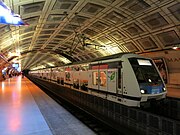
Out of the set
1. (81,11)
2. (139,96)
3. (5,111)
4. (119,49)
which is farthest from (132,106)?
(119,49)

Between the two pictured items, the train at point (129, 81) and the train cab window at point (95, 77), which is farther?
the train cab window at point (95, 77)

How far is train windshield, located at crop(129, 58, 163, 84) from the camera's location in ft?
26.7

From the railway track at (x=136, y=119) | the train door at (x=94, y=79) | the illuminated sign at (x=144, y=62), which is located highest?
the illuminated sign at (x=144, y=62)

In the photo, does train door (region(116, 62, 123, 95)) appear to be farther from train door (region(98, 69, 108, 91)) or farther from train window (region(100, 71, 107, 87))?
train window (region(100, 71, 107, 87))

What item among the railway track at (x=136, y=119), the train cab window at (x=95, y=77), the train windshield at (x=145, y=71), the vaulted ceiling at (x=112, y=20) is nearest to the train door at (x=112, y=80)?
the railway track at (x=136, y=119)

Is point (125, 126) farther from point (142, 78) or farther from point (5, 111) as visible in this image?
point (5, 111)

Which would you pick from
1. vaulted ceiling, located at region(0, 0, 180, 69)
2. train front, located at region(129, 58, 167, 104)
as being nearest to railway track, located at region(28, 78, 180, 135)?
train front, located at region(129, 58, 167, 104)

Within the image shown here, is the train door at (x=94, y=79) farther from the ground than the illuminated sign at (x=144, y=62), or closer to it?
closer to it

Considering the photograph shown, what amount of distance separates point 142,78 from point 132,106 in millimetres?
1228

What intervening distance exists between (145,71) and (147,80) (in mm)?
494

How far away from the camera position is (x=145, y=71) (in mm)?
8516

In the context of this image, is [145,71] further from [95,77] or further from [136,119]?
[95,77]

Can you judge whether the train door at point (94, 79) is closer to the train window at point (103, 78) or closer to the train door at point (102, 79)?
the train door at point (102, 79)

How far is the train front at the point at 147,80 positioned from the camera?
783 centimetres
